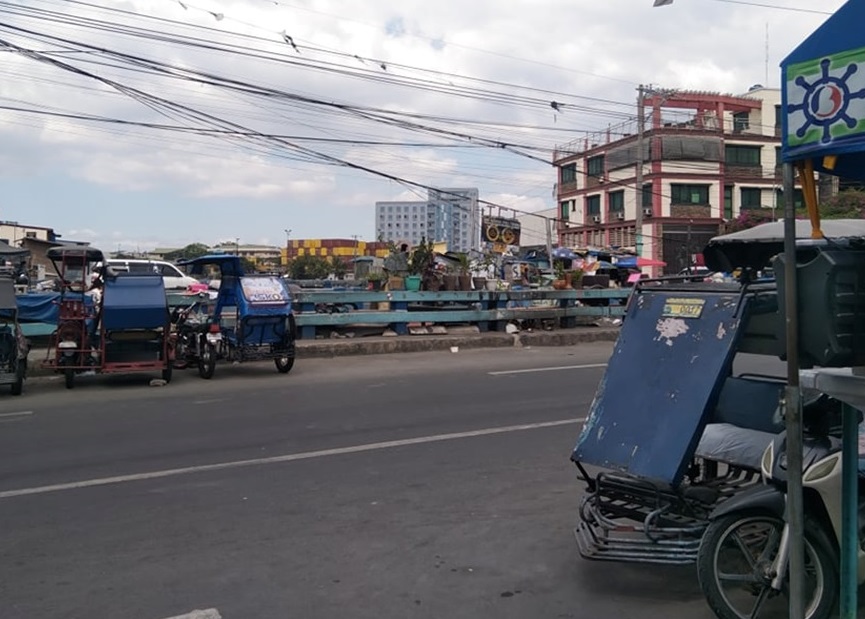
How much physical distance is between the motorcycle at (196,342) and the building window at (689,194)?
156 ft

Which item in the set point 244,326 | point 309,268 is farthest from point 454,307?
point 309,268

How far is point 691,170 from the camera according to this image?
179ft

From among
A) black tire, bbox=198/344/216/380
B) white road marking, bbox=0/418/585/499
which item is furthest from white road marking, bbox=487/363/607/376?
black tire, bbox=198/344/216/380

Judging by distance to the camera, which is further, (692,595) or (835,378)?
(692,595)

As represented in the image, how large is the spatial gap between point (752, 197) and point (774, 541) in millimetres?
58272

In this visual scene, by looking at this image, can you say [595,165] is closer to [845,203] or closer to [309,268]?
[309,268]

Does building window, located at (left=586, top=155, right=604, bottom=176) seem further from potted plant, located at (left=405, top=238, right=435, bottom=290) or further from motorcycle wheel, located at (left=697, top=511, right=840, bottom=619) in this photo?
motorcycle wheel, located at (left=697, top=511, right=840, bottom=619)

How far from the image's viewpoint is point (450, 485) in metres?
6.36

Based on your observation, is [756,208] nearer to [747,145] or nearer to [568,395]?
[747,145]

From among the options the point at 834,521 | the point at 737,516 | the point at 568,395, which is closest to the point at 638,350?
the point at 737,516

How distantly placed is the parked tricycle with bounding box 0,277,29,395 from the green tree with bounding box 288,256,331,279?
55.7 m

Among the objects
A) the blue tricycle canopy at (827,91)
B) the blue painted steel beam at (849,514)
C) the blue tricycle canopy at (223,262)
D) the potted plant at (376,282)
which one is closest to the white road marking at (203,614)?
the blue painted steel beam at (849,514)

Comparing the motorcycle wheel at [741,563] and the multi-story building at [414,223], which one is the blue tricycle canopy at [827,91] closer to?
the motorcycle wheel at [741,563]

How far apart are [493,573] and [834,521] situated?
192 cm
